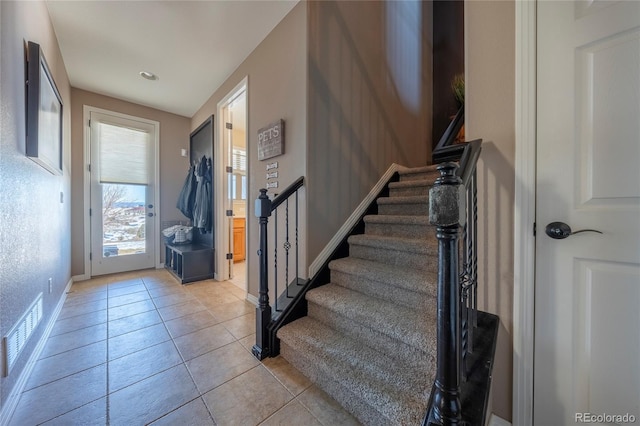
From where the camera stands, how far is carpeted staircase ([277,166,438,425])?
3.61 feet

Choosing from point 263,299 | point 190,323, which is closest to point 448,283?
point 263,299

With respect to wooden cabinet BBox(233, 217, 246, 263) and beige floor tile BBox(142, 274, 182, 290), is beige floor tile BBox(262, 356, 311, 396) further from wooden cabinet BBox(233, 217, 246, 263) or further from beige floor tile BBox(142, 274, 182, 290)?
wooden cabinet BBox(233, 217, 246, 263)

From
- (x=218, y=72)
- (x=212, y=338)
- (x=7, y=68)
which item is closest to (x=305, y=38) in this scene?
(x=218, y=72)

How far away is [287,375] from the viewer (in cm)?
146

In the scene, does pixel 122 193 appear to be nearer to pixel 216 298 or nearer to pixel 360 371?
pixel 216 298

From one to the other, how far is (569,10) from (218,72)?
3.11 meters

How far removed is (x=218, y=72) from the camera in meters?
2.93

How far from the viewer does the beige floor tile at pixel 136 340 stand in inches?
66.5

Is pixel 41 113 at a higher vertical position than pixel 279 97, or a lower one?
lower

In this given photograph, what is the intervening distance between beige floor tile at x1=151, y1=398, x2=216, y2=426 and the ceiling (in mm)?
2816

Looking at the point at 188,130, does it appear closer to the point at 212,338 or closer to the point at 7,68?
the point at 7,68

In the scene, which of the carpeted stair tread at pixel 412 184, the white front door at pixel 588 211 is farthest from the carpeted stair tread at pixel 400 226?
the white front door at pixel 588 211

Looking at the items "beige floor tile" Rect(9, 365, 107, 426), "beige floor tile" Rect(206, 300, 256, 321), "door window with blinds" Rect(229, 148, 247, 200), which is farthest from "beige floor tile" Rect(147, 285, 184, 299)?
"door window with blinds" Rect(229, 148, 247, 200)

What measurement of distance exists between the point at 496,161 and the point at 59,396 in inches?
101
